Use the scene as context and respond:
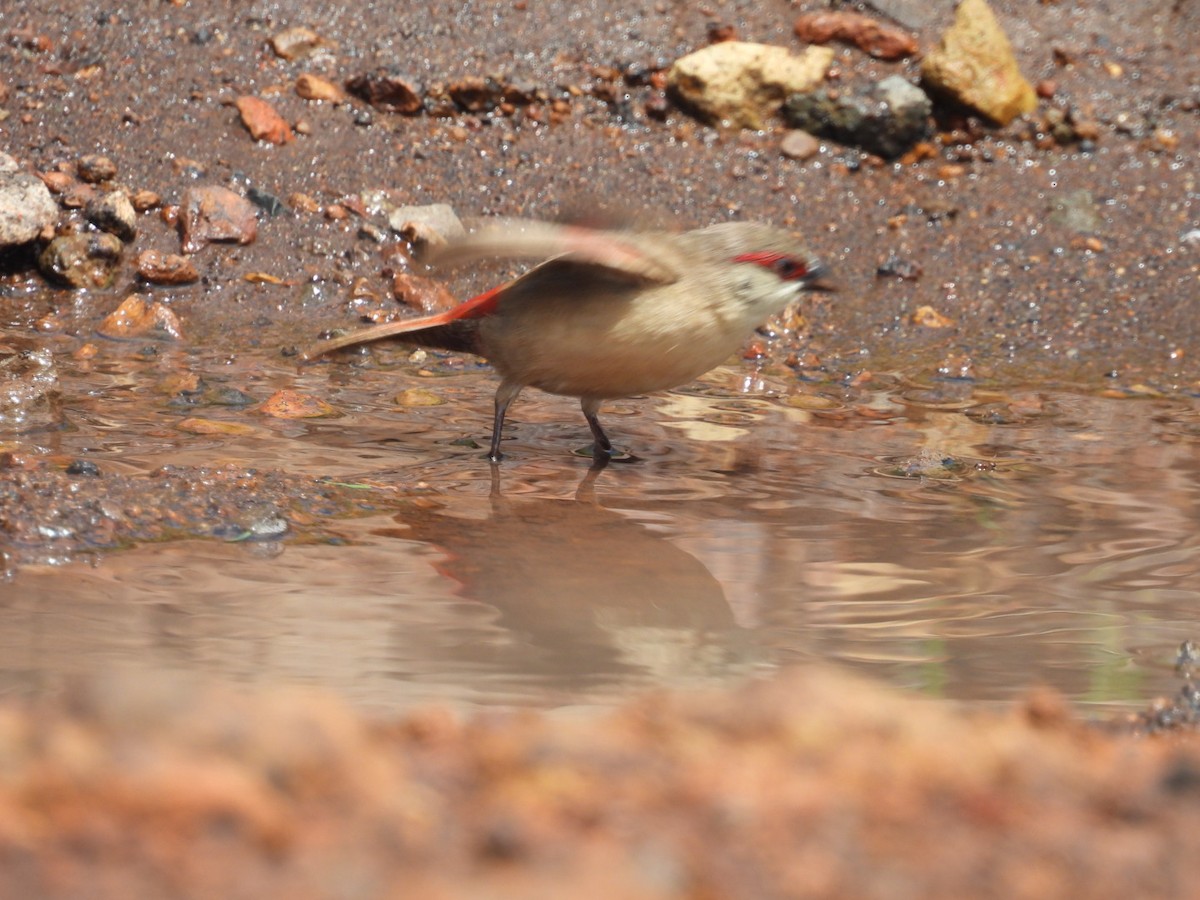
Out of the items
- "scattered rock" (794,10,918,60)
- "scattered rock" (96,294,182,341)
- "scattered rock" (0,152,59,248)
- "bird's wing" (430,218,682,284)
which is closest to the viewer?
"bird's wing" (430,218,682,284)

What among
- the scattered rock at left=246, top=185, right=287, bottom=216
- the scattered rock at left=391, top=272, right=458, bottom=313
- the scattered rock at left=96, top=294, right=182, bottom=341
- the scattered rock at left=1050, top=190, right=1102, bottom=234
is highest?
the scattered rock at left=1050, top=190, right=1102, bottom=234

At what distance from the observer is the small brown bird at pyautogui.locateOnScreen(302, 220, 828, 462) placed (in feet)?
14.4

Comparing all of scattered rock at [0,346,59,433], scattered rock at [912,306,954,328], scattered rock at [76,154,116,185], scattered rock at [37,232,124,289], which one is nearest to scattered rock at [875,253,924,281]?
scattered rock at [912,306,954,328]

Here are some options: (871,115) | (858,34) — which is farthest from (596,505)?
(858,34)

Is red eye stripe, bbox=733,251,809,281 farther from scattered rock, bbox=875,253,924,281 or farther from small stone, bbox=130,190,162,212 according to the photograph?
small stone, bbox=130,190,162,212

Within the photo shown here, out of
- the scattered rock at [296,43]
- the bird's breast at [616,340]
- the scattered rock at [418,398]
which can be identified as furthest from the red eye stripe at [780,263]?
the scattered rock at [296,43]

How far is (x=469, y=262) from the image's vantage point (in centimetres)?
436

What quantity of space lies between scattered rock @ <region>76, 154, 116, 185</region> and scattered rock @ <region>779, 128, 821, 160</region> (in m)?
3.35

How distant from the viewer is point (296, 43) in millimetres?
7355

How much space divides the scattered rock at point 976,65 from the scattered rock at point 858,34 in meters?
0.27

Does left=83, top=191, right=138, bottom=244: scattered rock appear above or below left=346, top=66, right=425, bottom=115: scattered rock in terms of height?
below

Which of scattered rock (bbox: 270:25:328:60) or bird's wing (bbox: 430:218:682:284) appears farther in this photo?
scattered rock (bbox: 270:25:328:60)

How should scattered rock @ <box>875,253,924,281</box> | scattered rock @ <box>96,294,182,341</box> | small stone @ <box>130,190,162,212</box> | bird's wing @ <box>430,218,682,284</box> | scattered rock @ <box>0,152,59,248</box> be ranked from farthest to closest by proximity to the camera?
1. scattered rock @ <box>875,253,924,281</box>
2. small stone @ <box>130,190,162,212</box>
3. scattered rock @ <box>0,152,59,248</box>
4. scattered rock @ <box>96,294,182,341</box>
5. bird's wing @ <box>430,218,682,284</box>

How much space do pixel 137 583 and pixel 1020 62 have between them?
626 cm
